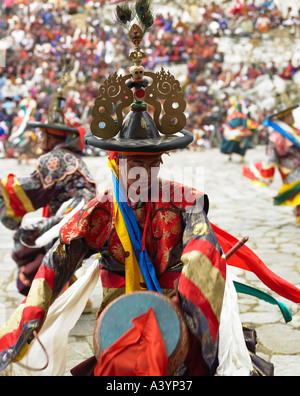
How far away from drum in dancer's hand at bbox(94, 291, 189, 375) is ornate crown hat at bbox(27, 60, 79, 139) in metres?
2.76

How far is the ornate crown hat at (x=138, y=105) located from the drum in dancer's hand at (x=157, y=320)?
26.2 inches

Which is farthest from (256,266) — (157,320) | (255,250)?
(255,250)

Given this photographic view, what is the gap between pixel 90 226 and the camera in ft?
8.18

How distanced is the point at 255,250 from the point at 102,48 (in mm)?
17857

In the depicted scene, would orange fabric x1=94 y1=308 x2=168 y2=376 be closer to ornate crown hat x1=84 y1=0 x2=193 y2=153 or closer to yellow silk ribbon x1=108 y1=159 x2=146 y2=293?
yellow silk ribbon x1=108 y1=159 x2=146 y2=293

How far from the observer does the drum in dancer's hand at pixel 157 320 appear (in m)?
1.98

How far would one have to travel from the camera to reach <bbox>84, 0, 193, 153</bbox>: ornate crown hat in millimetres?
2332

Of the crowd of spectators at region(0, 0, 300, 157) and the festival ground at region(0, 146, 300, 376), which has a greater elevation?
the crowd of spectators at region(0, 0, 300, 157)

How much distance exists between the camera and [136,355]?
1.94 m

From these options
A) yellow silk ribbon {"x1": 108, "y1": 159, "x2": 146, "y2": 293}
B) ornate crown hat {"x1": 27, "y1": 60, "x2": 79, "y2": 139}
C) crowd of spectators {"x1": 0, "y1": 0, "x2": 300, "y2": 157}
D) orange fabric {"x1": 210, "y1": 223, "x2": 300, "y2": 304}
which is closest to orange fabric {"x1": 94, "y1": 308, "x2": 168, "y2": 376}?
yellow silk ribbon {"x1": 108, "y1": 159, "x2": 146, "y2": 293}

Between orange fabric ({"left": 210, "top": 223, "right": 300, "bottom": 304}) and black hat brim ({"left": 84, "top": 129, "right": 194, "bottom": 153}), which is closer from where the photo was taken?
black hat brim ({"left": 84, "top": 129, "right": 194, "bottom": 153})

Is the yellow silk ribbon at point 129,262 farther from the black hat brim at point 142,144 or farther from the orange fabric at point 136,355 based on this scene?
the orange fabric at point 136,355
